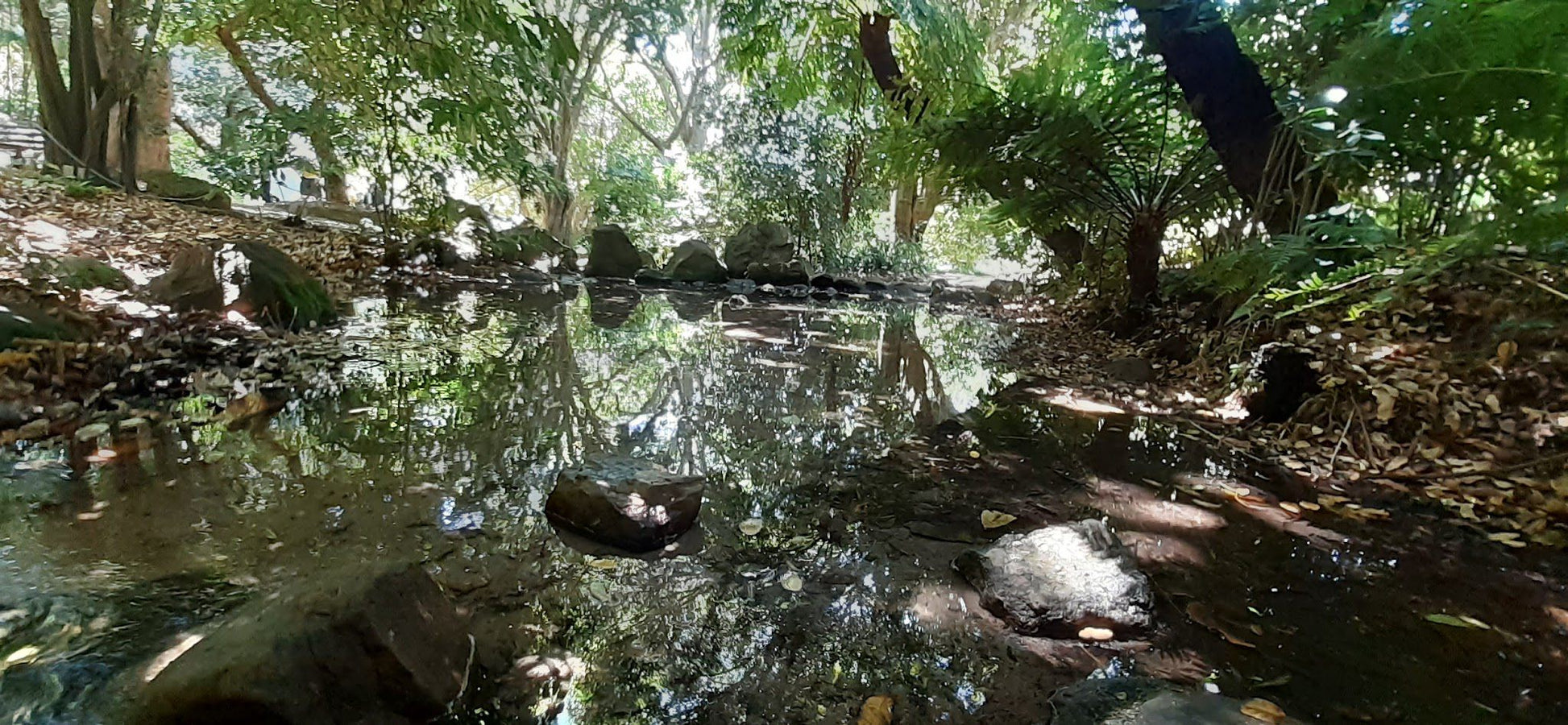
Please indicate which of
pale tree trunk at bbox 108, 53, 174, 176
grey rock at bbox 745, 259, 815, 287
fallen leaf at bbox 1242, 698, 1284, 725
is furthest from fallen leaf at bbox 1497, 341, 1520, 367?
pale tree trunk at bbox 108, 53, 174, 176

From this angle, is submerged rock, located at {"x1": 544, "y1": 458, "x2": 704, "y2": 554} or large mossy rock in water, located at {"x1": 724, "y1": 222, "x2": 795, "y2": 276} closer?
submerged rock, located at {"x1": 544, "y1": 458, "x2": 704, "y2": 554}

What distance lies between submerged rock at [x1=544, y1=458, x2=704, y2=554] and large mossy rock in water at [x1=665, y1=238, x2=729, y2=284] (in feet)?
24.8

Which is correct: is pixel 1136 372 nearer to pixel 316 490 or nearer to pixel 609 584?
pixel 609 584

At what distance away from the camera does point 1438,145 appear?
3.39 meters

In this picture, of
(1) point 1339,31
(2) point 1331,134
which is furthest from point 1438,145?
(1) point 1339,31

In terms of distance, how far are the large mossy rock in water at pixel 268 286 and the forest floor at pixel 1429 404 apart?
4306mm

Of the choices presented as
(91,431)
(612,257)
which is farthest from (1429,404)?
(612,257)

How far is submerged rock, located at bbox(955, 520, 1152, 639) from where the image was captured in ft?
5.20

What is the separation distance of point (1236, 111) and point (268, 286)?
218 inches

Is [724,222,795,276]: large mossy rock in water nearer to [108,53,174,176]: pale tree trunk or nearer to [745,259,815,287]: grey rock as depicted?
[745,259,815,287]: grey rock

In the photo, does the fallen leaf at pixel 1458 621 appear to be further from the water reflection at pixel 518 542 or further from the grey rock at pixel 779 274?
the grey rock at pixel 779 274

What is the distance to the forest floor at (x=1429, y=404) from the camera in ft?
7.75

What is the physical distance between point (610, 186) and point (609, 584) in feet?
40.1

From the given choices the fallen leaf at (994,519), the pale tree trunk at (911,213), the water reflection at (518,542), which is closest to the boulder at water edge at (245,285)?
the water reflection at (518,542)
